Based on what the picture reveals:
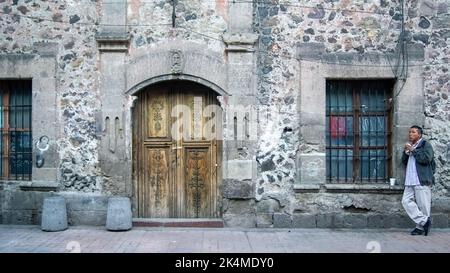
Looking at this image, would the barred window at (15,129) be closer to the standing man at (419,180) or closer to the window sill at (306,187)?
the window sill at (306,187)

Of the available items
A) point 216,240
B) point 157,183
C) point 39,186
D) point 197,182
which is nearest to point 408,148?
point 216,240

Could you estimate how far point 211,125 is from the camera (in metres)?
9.35

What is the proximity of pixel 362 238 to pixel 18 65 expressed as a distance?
652 centimetres

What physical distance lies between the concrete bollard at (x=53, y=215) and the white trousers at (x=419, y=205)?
18.6ft

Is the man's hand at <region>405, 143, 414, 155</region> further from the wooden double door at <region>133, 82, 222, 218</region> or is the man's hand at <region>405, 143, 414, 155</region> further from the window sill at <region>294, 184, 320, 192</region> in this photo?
the wooden double door at <region>133, 82, 222, 218</region>

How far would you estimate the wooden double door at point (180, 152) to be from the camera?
30.7 ft

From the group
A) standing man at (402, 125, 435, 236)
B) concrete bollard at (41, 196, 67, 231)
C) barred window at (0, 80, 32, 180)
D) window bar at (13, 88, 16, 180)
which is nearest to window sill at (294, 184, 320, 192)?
standing man at (402, 125, 435, 236)

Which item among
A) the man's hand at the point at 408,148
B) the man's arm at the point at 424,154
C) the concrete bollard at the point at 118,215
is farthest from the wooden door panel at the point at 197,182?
the man's arm at the point at 424,154

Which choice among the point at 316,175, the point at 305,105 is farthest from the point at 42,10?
the point at 316,175

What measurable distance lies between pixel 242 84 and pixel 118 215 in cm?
304

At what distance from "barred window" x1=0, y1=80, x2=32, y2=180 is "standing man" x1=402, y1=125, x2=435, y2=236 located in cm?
661

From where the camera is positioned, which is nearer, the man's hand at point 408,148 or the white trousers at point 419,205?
the white trousers at point 419,205

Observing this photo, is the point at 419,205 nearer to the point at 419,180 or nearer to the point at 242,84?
the point at 419,180

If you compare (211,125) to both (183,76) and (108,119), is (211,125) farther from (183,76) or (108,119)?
(108,119)
